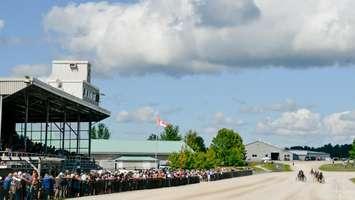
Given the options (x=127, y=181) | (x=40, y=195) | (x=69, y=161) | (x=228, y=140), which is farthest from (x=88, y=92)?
(x=228, y=140)

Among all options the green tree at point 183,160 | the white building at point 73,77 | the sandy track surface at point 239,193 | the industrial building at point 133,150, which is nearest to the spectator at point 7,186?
the sandy track surface at point 239,193

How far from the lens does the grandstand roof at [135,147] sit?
14650 cm

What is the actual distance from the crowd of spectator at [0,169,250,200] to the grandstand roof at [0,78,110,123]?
8.76 m

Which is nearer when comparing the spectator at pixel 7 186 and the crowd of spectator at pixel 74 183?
the spectator at pixel 7 186

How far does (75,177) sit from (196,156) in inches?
3131

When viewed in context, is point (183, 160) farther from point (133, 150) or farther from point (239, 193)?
point (239, 193)

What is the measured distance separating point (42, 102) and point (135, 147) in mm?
78708

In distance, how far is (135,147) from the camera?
15012 centimetres

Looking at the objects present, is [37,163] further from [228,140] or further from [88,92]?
[228,140]

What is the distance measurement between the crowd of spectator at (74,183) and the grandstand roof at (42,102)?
876 centimetres

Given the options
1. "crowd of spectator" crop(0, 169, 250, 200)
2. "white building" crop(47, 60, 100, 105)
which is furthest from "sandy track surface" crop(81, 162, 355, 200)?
"white building" crop(47, 60, 100, 105)

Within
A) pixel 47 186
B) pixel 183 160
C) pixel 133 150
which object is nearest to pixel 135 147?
pixel 133 150

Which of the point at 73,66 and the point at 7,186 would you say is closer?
the point at 7,186

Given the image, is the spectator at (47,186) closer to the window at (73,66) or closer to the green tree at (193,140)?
the window at (73,66)
